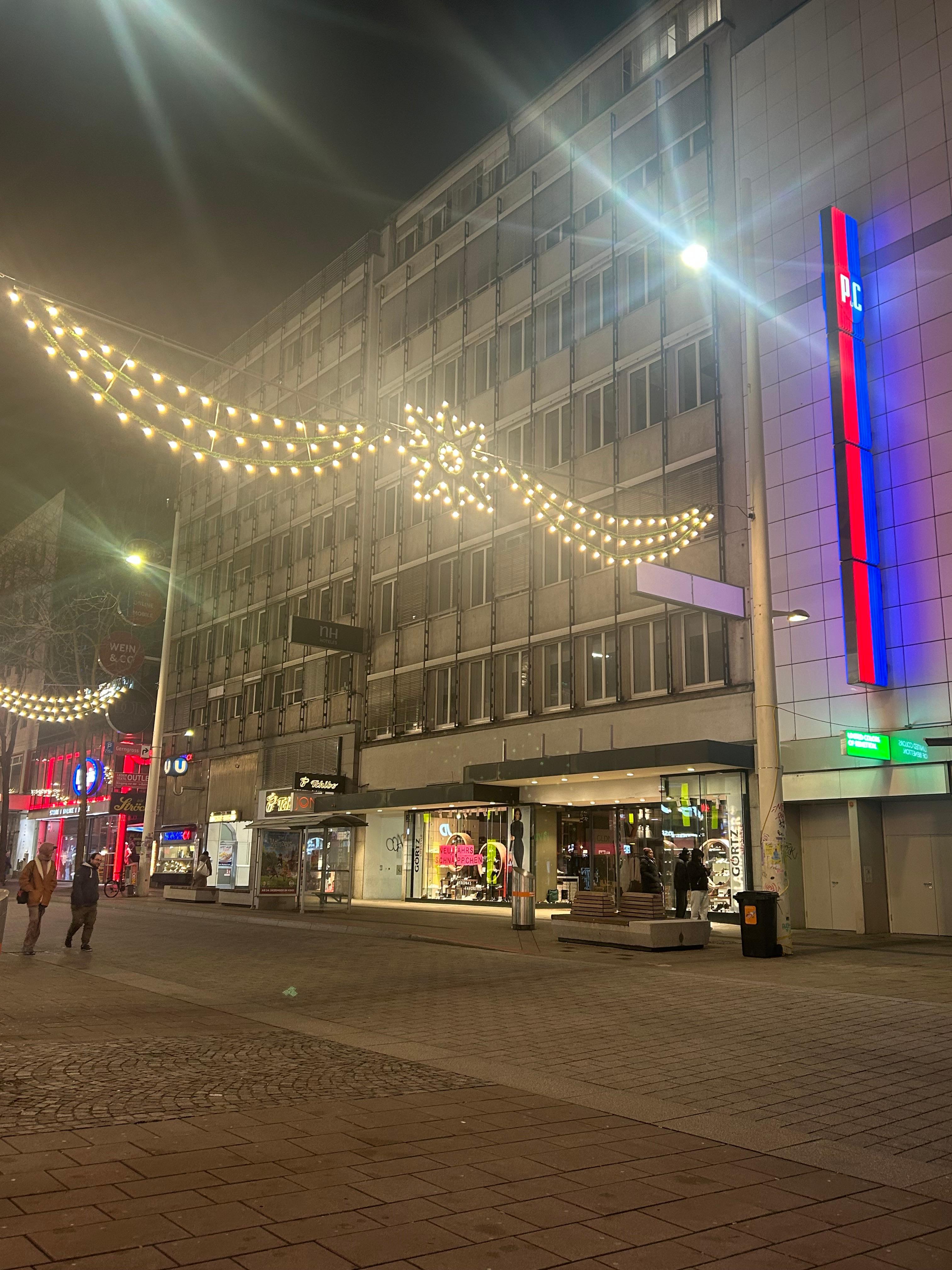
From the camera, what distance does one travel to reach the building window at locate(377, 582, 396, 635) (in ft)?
133

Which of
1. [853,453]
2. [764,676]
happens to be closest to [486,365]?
[853,453]

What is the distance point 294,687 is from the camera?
46.3m

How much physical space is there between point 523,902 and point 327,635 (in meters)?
19.1

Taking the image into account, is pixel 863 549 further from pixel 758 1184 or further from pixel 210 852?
pixel 210 852

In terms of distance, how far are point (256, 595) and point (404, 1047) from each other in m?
43.1

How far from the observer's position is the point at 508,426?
35.7m

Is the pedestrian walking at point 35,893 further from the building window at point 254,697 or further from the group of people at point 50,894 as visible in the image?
the building window at point 254,697

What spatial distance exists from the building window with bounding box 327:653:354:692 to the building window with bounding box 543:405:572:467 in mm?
13333

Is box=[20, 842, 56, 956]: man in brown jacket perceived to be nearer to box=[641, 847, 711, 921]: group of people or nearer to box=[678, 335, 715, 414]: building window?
box=[641, 847, 711, 921]: group of people

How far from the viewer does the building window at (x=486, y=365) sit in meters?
37.2

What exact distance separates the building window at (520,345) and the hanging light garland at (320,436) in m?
11.1

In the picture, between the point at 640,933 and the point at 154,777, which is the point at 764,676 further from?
the point at 154,777

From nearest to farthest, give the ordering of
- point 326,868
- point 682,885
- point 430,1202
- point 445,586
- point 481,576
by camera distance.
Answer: point 430,1202 < point 682,885 < point 326,868 < point 481,576 < point 445,586

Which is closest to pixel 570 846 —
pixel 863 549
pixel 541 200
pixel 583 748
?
pixel 583 748
